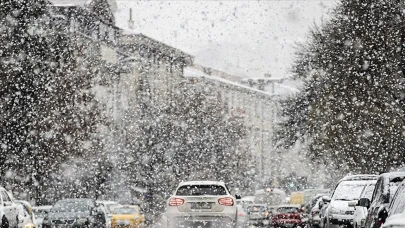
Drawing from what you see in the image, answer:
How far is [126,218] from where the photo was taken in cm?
3853

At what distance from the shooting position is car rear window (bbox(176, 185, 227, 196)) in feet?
69.9

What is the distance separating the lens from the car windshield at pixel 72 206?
28.9m

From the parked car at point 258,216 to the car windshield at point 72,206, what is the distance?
18.2 metres

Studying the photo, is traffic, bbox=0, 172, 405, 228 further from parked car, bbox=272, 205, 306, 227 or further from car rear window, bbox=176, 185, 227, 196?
parked car, bbox=272, 205, 306, 227

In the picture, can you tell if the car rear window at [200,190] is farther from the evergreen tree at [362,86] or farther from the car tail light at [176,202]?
the evergreen tree at [362,86]

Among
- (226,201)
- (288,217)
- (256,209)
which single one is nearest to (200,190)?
(226,201)

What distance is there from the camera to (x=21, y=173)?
39.6 m

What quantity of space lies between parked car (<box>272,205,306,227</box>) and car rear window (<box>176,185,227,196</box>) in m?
18.8

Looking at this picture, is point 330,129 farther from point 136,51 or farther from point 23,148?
point 136,51

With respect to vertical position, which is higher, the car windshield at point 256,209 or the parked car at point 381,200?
the parked car at point 381,200

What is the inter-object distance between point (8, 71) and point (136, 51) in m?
48.7

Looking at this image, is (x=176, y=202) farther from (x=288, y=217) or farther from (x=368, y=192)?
(x=288, y=217)

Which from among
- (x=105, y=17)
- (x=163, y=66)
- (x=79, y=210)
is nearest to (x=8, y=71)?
(x=79, y=210)

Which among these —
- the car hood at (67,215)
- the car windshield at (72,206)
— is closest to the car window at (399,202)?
the car hood at (67,215)
